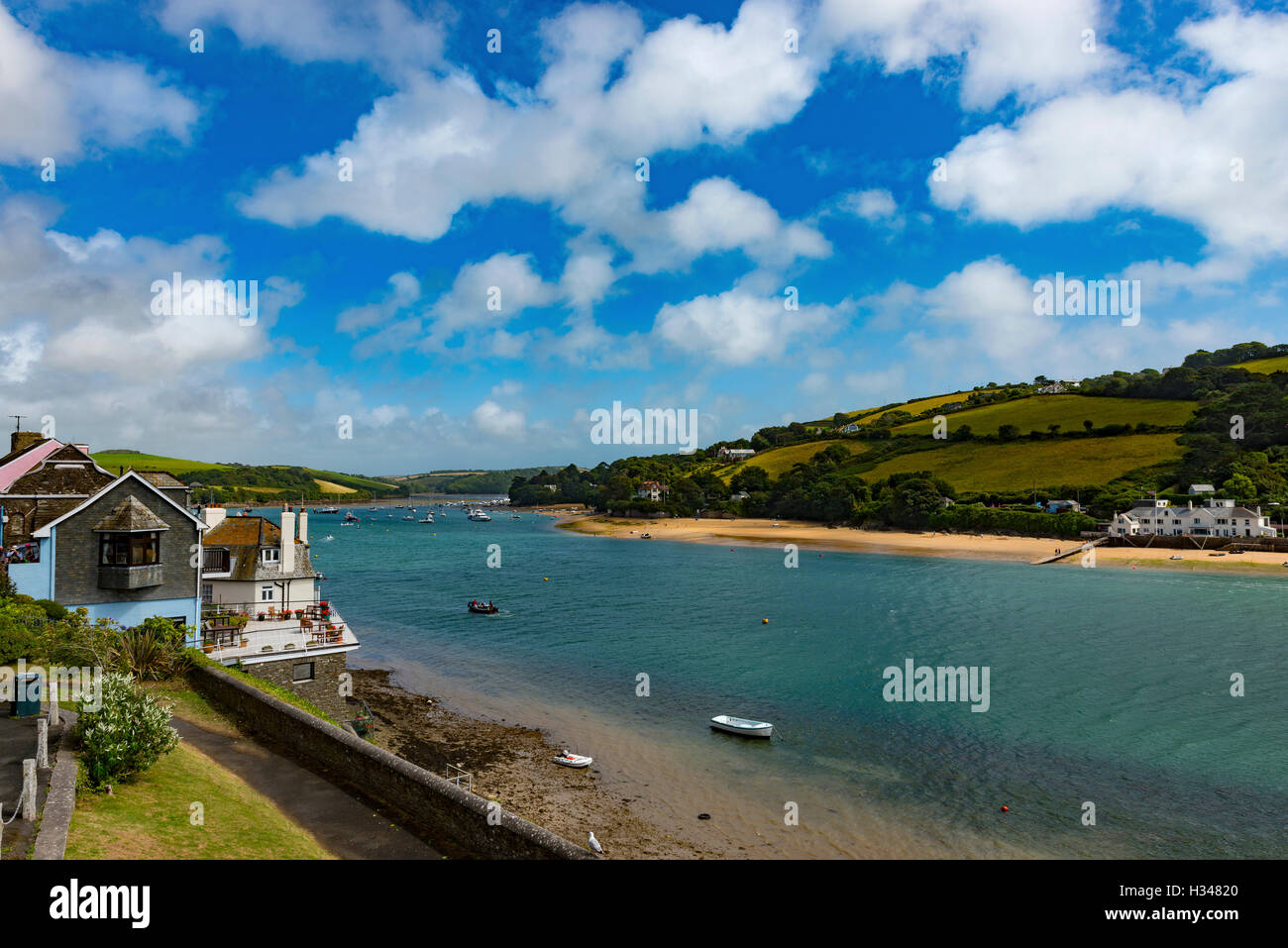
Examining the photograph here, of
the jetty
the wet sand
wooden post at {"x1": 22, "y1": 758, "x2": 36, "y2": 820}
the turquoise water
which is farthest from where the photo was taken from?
the jetty

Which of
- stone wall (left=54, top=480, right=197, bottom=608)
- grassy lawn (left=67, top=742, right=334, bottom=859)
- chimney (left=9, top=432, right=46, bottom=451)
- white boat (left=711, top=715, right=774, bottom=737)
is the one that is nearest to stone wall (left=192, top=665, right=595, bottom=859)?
grassy lawn (left=67, top=742, right=334, bottom=859)

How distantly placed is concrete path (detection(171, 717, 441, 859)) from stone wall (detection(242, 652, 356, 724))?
867 centimetres

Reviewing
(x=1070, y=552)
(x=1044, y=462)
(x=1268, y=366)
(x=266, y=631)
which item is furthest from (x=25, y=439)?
(x=1268, y=366)

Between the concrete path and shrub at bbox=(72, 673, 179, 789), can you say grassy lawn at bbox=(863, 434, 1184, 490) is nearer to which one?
the concrete path

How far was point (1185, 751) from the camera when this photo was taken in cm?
2797

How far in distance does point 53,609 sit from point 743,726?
26.6m

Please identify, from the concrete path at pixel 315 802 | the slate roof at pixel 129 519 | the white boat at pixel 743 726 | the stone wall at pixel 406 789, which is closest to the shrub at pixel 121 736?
the concrete path at pixel 315 802

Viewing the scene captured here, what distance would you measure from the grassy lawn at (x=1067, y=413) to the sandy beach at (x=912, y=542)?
52022mm

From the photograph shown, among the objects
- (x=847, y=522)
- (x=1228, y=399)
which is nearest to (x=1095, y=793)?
(x=847, y=522)

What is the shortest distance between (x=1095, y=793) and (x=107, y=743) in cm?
2958

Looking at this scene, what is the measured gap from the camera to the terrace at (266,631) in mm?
26227

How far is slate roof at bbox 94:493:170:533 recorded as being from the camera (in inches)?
1013

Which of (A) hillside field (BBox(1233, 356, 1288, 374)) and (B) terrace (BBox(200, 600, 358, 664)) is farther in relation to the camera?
(A) hillside field (BBox(1233, 356, 1288, 374))
